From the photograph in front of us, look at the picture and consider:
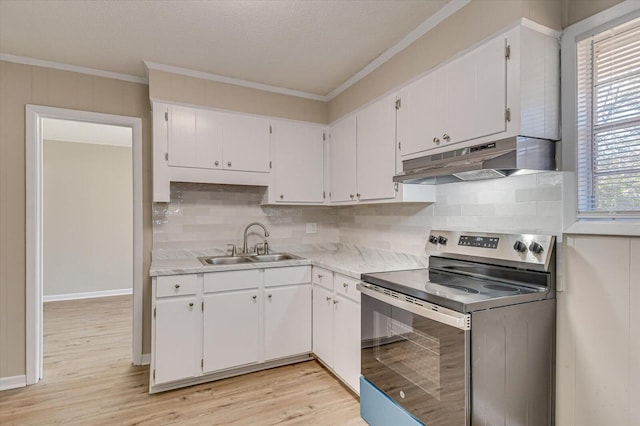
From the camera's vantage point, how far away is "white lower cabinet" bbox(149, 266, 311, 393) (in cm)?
243

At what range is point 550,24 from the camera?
5.27ft

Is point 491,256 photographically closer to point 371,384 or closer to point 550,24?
point 371,384

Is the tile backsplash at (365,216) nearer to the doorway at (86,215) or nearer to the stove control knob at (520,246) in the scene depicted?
the stove control knob at (520,246)

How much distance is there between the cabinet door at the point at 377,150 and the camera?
95.4 inches

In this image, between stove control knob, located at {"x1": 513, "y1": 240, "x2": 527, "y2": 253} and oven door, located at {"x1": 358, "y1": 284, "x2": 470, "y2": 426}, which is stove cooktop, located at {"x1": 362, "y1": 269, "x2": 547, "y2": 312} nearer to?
oven door, located at {"x1": 358, "y1": 284, "x2": 470, "y2": 426}

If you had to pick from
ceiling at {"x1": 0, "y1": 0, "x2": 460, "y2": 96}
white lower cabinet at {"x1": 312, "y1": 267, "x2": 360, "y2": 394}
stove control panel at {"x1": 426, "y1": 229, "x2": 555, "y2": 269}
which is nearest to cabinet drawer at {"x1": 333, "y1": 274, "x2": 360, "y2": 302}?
white lower cabinet at {"x1": 312, "y1": 267, "x2": 360, "y2": 394}

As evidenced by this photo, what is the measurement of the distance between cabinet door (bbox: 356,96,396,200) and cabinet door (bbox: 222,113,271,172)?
34.5 inches

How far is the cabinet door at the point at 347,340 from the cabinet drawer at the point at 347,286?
4cm

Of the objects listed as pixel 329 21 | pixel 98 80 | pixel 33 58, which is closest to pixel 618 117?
pixel 329 21

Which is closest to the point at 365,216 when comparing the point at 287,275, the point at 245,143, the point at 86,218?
the point at 287,275

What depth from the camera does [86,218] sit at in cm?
534

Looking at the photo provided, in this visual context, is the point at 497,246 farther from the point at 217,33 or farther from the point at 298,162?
the point at 217,33

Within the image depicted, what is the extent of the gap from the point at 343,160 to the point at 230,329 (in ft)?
5.66

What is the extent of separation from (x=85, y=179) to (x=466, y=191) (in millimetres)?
5658
